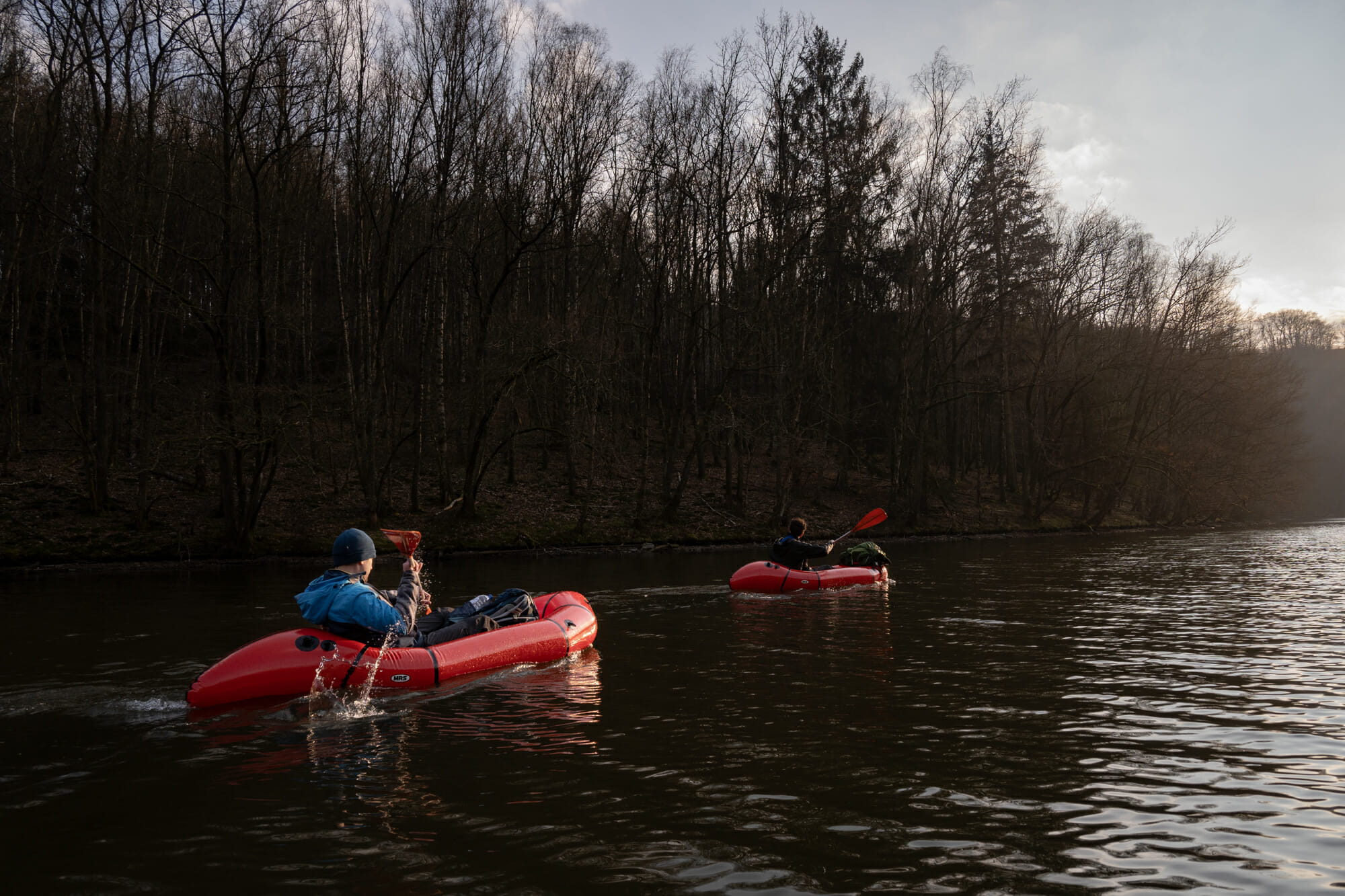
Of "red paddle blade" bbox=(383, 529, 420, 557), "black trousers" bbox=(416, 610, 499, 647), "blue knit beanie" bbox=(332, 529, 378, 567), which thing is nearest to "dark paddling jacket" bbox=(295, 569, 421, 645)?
"blue knit beanie" bbox=(332, 529, 378, 567)

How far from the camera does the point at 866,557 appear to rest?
14.7 metres

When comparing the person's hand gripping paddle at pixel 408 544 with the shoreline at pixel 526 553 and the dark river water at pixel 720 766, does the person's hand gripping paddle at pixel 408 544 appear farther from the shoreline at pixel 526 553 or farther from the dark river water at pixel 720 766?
the shoreline at pixel 526 553

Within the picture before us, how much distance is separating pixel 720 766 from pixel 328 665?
3.38m

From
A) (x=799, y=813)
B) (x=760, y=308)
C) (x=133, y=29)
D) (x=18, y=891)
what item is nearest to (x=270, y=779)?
(x=18, y=891)

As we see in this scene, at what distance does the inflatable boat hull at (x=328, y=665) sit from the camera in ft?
21.2

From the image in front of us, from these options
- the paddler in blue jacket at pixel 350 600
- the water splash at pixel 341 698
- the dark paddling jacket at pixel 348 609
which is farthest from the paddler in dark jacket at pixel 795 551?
the water splash at pixel 341 698

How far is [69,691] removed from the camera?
268 inches

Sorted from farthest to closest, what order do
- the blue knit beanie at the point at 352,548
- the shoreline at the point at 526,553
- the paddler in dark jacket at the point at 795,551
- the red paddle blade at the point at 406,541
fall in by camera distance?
the shoreline at the point at 526,553, the paddler in dark jacket at the point at 795,551, the red paddle blade at the point at 406,541, the blue knit beanie at the point at 352,548

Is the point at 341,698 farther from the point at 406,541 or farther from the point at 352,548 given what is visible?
the point at 406,541

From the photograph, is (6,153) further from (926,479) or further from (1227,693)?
(926,479)

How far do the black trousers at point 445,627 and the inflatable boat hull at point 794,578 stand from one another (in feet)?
18.8

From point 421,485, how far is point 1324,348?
256ft

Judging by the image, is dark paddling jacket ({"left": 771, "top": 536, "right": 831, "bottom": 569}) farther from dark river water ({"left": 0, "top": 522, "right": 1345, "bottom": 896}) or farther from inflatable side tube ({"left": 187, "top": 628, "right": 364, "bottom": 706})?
inflatable side tube ({"left": 187, "top": 628, "right": 364, "bottom": 706})

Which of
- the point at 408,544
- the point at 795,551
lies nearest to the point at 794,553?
the point at 795,551
